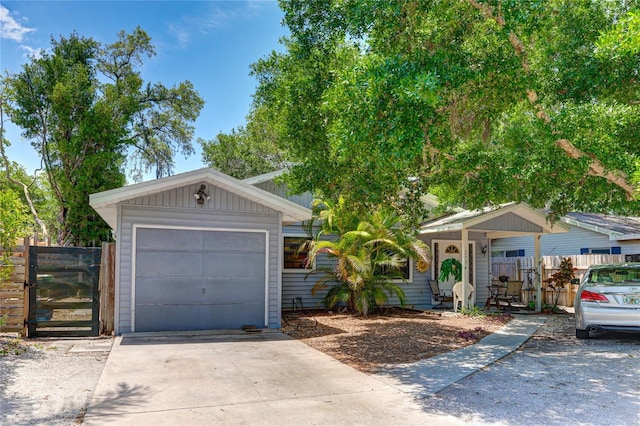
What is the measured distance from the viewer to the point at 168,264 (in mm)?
9523

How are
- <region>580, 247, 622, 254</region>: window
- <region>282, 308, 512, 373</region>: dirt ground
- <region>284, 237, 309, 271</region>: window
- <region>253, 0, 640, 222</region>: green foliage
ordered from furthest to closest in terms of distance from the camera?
<region>580, 247, 622, 254</region>: window
<region>284, 237, 309, 271</region>: window
<region>282, 308, 512, 373</region>: dirt ground
<region>253, 0, 640, 222</region>: green foliage

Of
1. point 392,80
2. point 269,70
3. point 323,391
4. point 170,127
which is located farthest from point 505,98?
point 170,127

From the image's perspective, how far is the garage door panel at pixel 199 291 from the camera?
9.35m

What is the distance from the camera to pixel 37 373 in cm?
623

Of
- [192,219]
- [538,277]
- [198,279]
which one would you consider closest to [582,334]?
[538,277]

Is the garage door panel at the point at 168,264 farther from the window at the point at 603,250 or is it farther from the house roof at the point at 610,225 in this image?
the window at the point at 603,250

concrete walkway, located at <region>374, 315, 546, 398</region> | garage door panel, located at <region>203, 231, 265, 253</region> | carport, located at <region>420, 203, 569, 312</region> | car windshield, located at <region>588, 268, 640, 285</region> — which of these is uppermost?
carport, located at <region>420, 203, 569, 312</region>

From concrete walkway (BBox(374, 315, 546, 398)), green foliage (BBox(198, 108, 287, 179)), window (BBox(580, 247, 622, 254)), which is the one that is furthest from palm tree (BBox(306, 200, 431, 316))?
green foliage (BBox(198, 108, 287, 179))

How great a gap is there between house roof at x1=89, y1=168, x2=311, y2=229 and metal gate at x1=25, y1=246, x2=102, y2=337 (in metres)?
1.09

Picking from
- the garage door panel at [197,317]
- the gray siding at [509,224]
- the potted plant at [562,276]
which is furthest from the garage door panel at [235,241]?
the potted plant at [562,276]

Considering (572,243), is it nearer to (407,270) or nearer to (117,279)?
(407,270)

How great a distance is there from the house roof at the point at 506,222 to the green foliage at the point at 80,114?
536 inches

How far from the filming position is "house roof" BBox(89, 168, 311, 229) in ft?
28.8

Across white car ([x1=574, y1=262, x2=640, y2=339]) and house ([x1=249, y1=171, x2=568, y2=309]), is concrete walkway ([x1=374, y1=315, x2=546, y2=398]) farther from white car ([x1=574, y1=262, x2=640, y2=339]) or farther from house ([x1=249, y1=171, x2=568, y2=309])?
house ([x1=249, y1=171, x2=568, y2=309])
